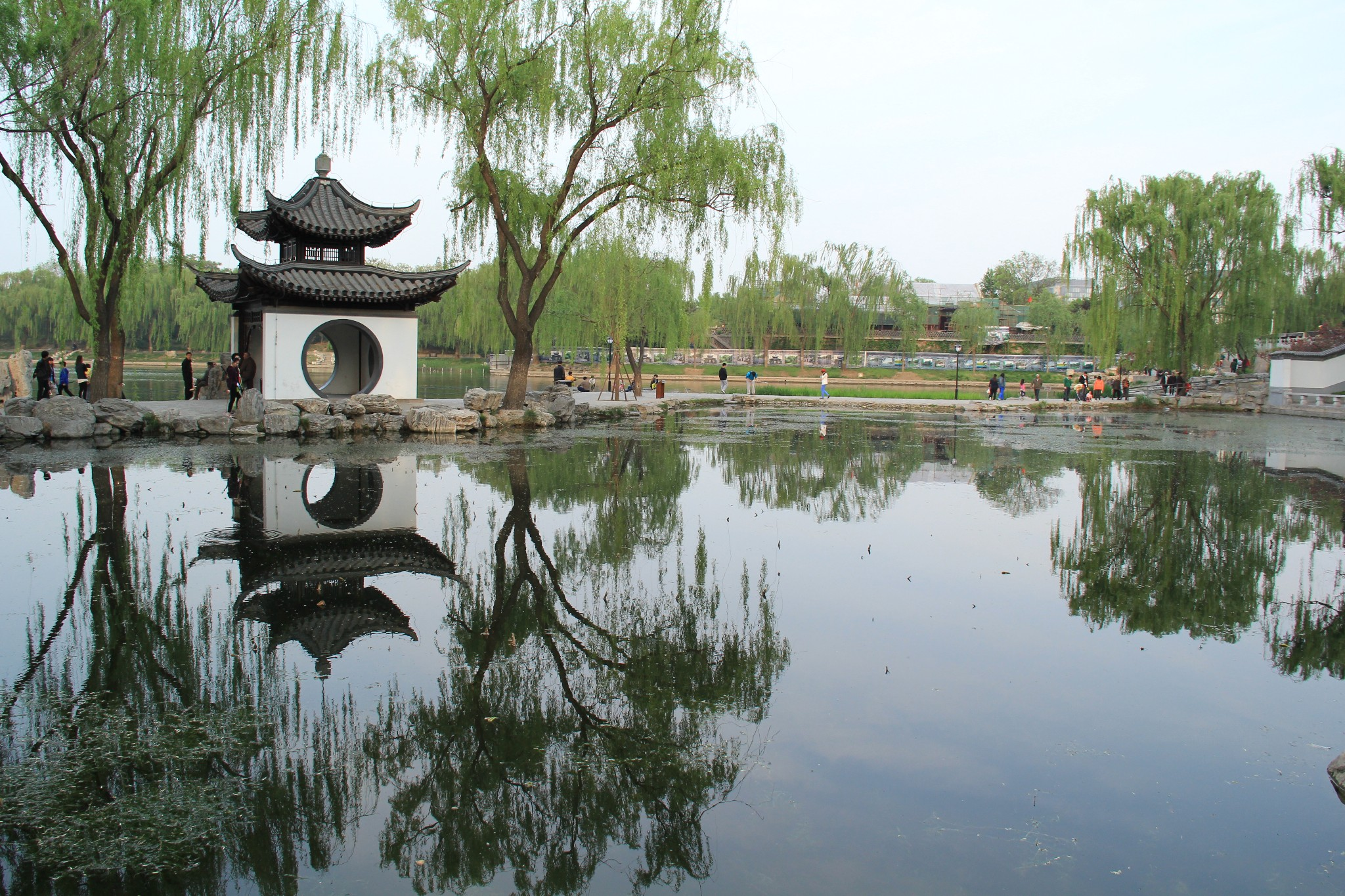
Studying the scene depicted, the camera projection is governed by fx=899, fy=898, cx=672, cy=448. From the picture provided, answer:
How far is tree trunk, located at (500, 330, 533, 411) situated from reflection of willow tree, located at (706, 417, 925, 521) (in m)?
5.24

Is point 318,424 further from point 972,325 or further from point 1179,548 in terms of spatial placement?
point 972,325

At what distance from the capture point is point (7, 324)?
49.4 metres

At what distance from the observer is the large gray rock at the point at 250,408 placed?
15.4 meters

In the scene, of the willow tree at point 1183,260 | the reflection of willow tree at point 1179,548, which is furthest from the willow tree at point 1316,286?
the reflection of willow tree at point 1179,548

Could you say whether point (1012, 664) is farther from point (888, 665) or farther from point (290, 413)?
point (290, 413)

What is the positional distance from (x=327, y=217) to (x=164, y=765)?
17485 mm

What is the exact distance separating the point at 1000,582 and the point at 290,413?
1281 centimetres

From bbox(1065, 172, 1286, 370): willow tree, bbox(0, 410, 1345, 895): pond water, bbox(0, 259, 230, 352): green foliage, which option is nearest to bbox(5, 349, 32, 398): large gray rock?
bbox(0, 410, 1345, 895): pond water

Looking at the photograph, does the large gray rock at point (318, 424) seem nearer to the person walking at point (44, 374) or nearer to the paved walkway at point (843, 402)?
the person walking at point (44, 374)

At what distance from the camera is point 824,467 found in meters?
13.4

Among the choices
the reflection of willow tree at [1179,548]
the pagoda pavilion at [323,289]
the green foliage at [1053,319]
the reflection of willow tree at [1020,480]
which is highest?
the green foliage at [1053,319]

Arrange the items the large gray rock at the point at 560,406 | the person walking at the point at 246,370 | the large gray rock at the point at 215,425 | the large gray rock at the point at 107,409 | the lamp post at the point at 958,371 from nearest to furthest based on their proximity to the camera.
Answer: the large gray rock at the point at 107,409, the large gray rock at the point at 215,425, the person walking at the point at 246,370, the large gray rock at the point at 560,406, the lamp post at the point at 958,371

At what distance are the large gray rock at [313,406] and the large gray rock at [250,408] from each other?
0.81 metres

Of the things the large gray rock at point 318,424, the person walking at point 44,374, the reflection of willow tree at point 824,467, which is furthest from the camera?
the person walking at point 44,374
